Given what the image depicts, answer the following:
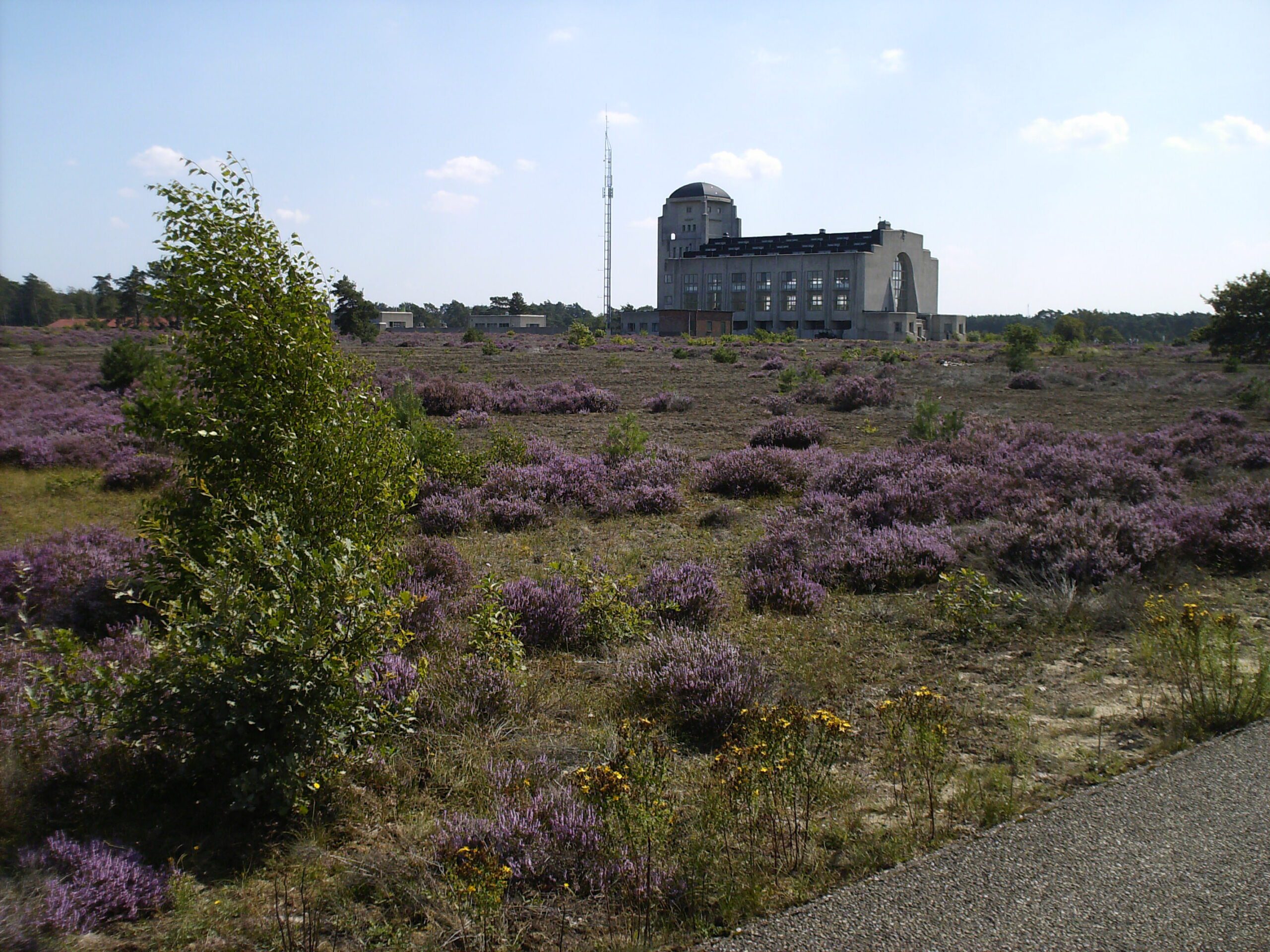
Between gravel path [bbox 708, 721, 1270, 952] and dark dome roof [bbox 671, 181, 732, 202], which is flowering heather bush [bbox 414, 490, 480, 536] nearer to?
gravel path [bbox 708, 721, 1270, 952]

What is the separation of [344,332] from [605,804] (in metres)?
64.2

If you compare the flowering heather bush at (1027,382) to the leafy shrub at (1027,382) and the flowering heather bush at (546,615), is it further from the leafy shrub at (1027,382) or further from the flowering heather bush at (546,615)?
the flowering heather bush at (546,615)

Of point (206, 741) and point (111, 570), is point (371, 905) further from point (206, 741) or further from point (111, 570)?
point (111, 570)

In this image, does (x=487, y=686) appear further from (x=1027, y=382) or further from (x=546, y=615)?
(x=1027, y=382)

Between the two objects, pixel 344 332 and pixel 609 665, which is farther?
pixel 344 332

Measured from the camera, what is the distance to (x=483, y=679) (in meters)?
5.17

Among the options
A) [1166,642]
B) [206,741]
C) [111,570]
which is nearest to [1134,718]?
[1166,642]

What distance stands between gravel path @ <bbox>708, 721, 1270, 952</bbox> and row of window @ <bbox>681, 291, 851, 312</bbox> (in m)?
111

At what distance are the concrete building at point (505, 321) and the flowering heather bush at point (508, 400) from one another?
91531 mm

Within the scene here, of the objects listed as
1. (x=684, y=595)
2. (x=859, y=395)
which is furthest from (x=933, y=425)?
(x=684, y=595)

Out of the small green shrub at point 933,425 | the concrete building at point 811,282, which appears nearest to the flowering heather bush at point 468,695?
the small green shrub at point 933,425

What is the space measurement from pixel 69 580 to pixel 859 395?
2099cm

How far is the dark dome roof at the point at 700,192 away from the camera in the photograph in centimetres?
13088

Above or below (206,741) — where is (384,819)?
below
